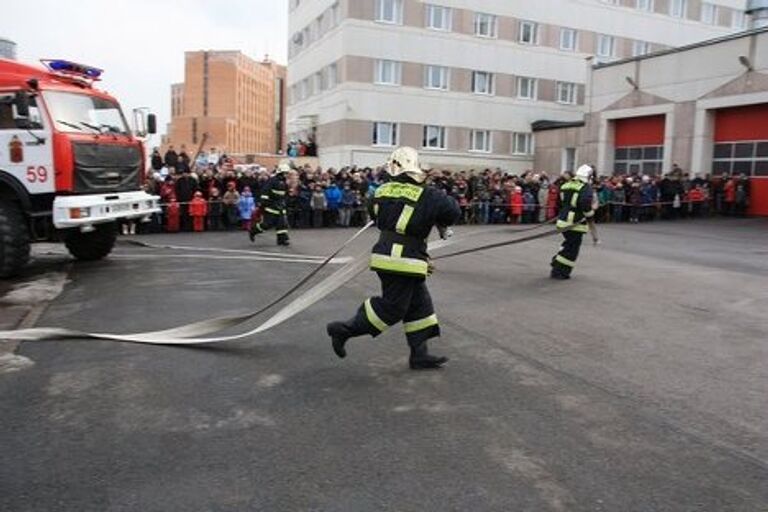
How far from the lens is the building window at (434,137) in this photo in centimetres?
3956

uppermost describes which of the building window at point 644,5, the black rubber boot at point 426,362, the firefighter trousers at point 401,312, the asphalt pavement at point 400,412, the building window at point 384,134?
the building window at point 644,5

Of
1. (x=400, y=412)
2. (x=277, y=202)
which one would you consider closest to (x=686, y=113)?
(x=277, y=202)

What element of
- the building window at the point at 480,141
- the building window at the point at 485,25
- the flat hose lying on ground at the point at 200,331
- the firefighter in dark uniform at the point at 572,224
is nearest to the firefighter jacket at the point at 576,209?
the firefighter in dark uniform at the point at 572,224

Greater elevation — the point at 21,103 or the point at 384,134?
the point at 384,134

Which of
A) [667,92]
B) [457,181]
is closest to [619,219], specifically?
[457,181]

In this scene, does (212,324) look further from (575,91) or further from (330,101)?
(575,91)

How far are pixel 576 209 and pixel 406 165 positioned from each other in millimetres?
6043

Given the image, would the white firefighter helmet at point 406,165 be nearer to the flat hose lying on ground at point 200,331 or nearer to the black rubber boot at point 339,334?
the flat hose lying on ground at point 200,331

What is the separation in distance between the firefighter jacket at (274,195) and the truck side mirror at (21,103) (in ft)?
17.4

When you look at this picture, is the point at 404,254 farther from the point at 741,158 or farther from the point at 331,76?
the point at 331,76

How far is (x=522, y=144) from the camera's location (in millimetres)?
42469

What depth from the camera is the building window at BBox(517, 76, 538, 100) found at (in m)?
→ 42.1

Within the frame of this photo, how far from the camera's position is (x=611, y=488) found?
3.96 metres

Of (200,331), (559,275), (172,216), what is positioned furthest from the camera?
(172,216)
